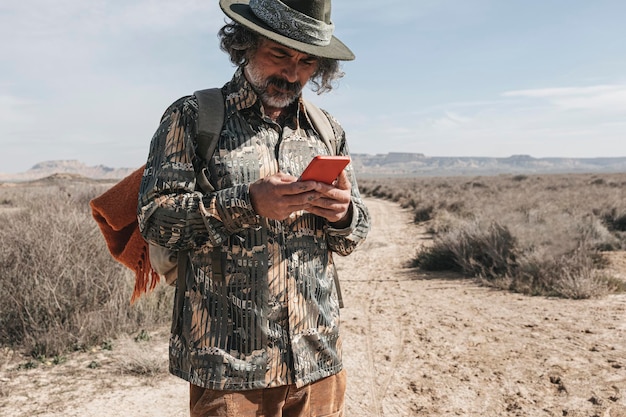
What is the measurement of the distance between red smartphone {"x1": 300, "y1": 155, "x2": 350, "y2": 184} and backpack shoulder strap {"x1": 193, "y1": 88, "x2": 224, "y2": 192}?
0.35 meters

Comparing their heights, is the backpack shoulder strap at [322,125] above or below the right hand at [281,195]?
above

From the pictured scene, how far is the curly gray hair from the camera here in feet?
6.33

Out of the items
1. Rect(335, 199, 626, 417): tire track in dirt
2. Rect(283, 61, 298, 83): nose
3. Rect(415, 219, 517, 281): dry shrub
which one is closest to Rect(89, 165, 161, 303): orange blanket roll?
Rect(283, 61, 298, 83): nose

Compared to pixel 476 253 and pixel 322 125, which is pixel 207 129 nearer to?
pixel 322 125

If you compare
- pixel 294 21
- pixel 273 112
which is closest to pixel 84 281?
pixel 273 112

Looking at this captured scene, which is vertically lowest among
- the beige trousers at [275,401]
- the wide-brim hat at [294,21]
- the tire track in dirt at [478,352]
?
the tire track in dirt at [478,352]

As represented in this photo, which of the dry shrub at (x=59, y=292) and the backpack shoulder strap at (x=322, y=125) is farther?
the dry shrub at (x=59, y=292)

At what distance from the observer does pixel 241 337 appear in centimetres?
170

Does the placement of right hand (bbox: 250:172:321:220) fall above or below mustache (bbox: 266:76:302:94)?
below

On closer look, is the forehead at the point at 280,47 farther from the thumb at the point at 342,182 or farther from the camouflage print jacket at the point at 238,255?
the thumb at the point at 342,182

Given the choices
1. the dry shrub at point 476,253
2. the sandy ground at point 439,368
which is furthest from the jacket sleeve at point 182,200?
the dry shrub at point 476,253

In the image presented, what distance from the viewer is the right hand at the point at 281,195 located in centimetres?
152

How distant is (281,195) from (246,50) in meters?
0.71

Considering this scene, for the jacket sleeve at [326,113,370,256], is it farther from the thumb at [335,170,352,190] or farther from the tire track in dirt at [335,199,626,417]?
the tire track in dirt at [335,199,626,417]
